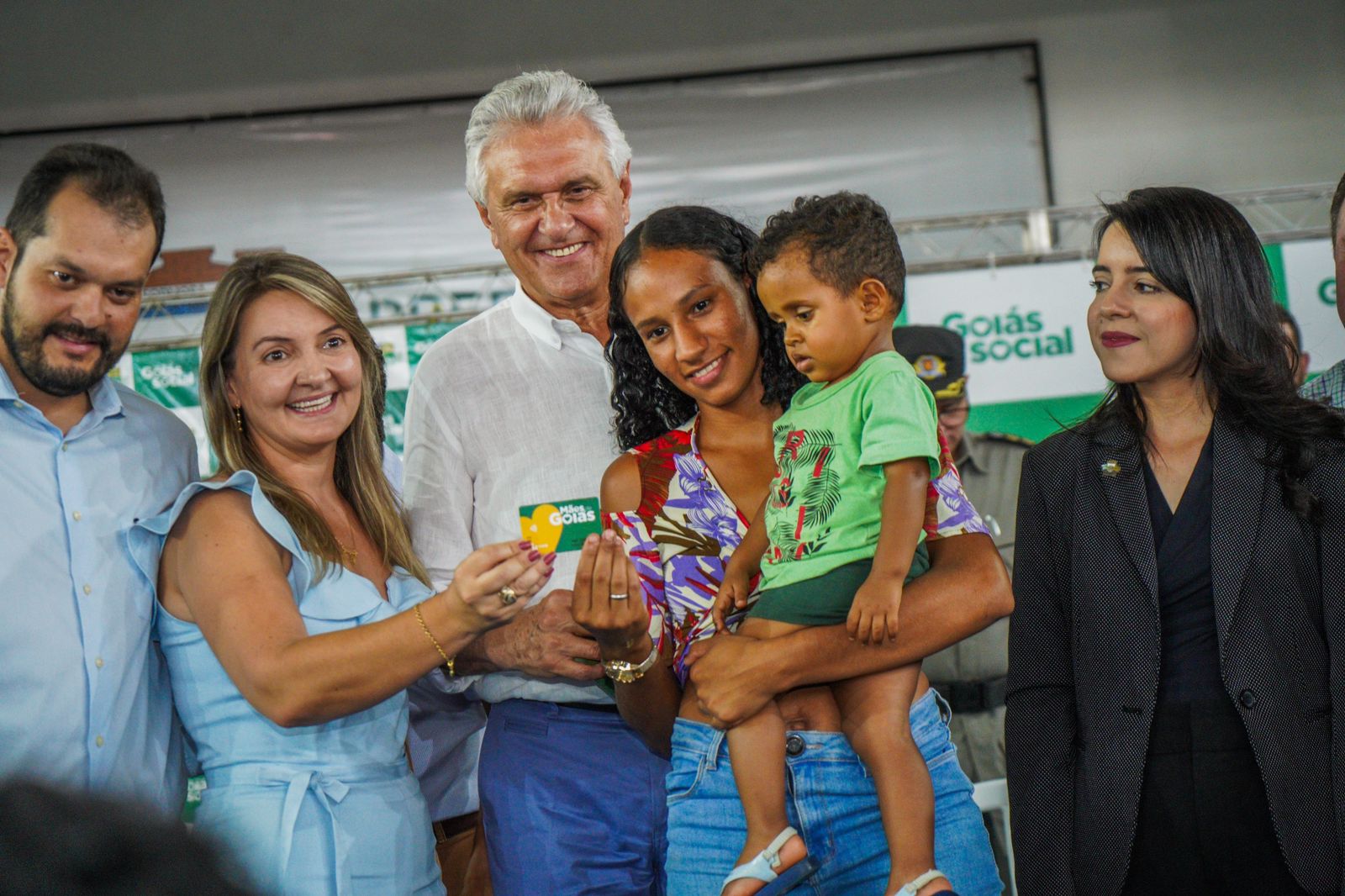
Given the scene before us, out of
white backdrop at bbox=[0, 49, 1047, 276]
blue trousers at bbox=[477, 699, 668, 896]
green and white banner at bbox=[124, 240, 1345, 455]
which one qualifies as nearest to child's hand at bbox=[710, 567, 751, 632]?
blue trousers at bbox=[477, 699, 668, 896]

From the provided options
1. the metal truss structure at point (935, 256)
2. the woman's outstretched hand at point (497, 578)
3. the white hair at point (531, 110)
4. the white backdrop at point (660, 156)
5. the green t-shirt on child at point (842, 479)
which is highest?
the white backdrop at point (660, 156)

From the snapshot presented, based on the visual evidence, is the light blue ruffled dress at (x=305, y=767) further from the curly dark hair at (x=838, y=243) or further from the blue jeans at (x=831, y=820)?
the curly dark hair at (x=838, y=243)

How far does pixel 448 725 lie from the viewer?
3244mm

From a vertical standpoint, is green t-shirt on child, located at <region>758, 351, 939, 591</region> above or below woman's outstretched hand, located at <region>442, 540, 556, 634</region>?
above

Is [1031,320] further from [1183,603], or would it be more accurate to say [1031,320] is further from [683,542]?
[683,542]

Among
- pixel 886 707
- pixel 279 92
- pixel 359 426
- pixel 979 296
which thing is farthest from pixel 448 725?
pixel 279 92

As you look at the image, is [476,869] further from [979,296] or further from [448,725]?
[979,296]

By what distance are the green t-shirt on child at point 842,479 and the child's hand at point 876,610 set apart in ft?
0.40

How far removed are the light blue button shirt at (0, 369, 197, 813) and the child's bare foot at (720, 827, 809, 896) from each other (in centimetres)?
112

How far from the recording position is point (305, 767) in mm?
2385

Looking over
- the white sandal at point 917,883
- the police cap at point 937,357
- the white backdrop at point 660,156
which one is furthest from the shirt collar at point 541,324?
the white backdrop at point 660,156

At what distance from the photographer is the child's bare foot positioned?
6.83 feet

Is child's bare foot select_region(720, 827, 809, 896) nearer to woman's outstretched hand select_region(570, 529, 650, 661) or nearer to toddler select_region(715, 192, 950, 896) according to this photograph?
toddler select_region(715, 192, 950, 896)

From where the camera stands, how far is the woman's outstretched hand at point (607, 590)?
2.20m
